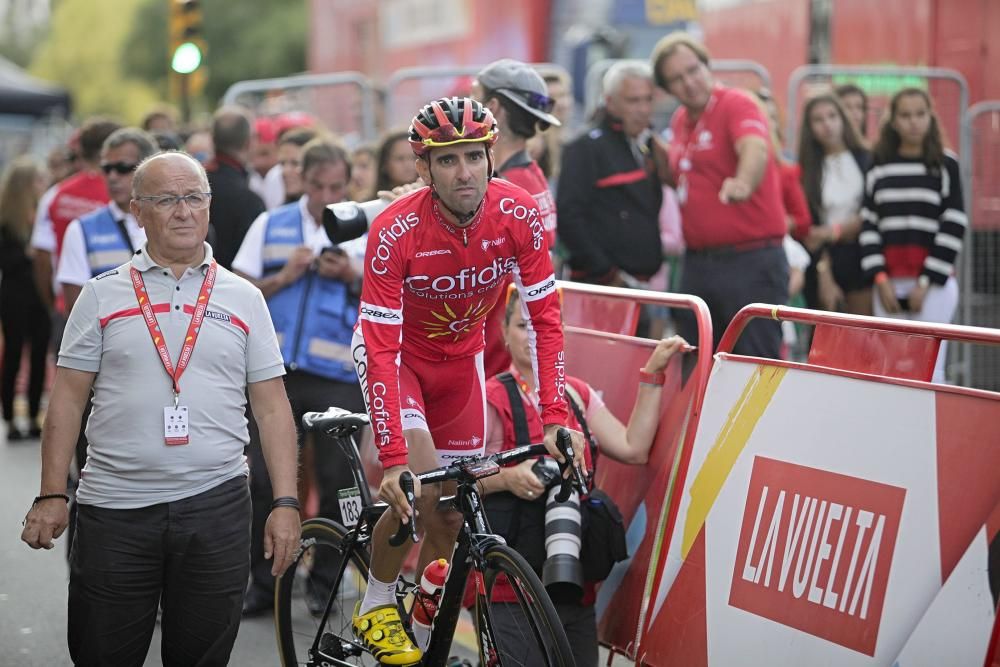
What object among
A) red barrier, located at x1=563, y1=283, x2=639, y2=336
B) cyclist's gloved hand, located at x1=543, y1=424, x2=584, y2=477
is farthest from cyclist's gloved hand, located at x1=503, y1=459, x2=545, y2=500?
red barrier, located at x1=563, y1=283, x2=639, y2=336

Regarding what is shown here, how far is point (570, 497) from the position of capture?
5016mm

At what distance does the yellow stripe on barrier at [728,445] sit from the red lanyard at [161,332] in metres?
1.82

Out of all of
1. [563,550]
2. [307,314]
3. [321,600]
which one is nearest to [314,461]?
[307,314]

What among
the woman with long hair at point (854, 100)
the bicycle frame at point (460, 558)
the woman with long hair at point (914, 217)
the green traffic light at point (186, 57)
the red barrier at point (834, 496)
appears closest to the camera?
the red barrier at point (834, 496)

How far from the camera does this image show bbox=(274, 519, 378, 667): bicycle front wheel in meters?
5.24

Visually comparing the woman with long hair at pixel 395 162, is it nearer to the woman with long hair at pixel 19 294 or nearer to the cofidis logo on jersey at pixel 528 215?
the cofidis logo on jersey at pixel 528 215

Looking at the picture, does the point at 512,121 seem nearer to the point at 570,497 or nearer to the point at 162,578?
the point at 570,497

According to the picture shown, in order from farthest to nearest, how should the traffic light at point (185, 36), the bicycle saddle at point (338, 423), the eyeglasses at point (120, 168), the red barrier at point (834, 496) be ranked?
the traffic light at point (185, 36), the eyeglasses at point (120, 168), the bicycle saddle at point (338, 423), the red barrier at point (834, 496)

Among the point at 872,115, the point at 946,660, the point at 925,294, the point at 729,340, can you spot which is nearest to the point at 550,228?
the point at 729,340

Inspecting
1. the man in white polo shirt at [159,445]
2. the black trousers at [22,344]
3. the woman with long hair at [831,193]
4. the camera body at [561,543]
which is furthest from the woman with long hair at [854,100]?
the black trousers at [22,344]

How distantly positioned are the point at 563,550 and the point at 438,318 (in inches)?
36.9

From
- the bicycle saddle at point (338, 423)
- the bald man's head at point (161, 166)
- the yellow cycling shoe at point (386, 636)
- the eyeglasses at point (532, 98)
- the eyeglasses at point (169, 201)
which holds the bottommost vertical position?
the yellow cycling shoe at point (386, 636)

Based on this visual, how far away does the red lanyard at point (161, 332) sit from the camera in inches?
171

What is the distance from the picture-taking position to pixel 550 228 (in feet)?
20.4
